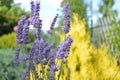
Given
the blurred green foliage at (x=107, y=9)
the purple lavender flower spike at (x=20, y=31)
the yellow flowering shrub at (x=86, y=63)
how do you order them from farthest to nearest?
the blurred green foliage at (x=107, y=9) → the yellow flowering shrub at (x=86, y=63) → the purple lavender flower spike at (x=20, y=31)

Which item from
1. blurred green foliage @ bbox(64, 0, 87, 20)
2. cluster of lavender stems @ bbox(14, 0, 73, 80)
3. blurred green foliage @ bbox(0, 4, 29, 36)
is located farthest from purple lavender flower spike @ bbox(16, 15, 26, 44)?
blurred green foliage @ bbox(0, 4, 29, 36)

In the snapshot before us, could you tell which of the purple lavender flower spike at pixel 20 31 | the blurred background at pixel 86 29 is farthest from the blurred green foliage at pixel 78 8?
the purple lavender flower spike at pixel 20 31

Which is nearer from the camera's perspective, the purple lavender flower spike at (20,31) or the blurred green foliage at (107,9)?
the purple lavender flower spike at (20,31)

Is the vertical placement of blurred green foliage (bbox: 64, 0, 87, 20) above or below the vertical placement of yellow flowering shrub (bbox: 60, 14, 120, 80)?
above

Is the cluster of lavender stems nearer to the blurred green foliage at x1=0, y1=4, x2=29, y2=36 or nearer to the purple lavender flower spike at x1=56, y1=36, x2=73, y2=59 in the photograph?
the purple lavender flower spike at x1=56, y1=36, x2=73, y2=59

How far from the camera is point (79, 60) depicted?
389cm

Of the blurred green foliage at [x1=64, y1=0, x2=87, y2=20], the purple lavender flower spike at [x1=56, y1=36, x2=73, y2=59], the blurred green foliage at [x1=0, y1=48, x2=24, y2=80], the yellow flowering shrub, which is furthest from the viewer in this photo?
the blurred green foliage at [x1=64, y1=0, x2=87, y2=20]

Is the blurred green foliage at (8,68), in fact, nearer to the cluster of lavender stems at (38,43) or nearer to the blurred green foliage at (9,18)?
the cluster of lavender stems at (38,43)

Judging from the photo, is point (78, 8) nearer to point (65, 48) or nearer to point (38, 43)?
point (38, 43)

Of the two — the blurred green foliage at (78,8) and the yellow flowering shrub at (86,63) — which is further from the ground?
the blurred green foliage at (78,8)

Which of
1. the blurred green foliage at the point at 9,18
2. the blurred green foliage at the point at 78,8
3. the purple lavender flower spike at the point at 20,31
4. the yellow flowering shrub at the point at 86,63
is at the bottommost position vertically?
the yellow flowering shrub at the point at 86,63

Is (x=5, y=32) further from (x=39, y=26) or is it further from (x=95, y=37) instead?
(x=39, y=26)

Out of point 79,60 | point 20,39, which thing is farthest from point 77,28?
point 20,39

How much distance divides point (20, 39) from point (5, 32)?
62.6 feet
